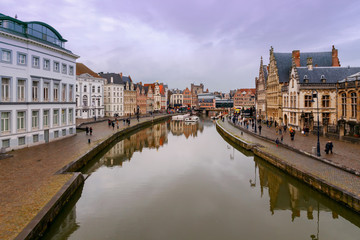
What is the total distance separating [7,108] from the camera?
74.8ft

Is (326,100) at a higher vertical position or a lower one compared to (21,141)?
higher

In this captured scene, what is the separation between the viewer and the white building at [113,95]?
7919cm

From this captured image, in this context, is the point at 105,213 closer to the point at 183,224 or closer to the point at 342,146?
the point at 183,224

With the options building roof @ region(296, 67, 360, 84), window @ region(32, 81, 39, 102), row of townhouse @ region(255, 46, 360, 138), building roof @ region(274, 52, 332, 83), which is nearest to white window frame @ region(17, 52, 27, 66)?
window @ region(32, 81, 39, 102)

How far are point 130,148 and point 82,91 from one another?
39416 millimetres

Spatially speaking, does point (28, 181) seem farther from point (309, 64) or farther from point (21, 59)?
point (309, 64)

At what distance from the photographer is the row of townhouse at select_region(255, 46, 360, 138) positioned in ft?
103

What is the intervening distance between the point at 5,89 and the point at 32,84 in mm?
3376

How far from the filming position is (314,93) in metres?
37.8

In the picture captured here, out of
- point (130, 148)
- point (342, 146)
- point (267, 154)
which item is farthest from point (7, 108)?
point (342, 146)

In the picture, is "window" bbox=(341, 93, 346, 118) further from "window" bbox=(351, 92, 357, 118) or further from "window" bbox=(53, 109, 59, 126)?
"window" bbox=(53, 109, 59, 126)

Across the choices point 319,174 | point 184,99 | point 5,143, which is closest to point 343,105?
point 319,174

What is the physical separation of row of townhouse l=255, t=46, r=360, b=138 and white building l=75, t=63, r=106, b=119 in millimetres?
43972

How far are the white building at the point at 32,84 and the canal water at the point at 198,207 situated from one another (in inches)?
308
